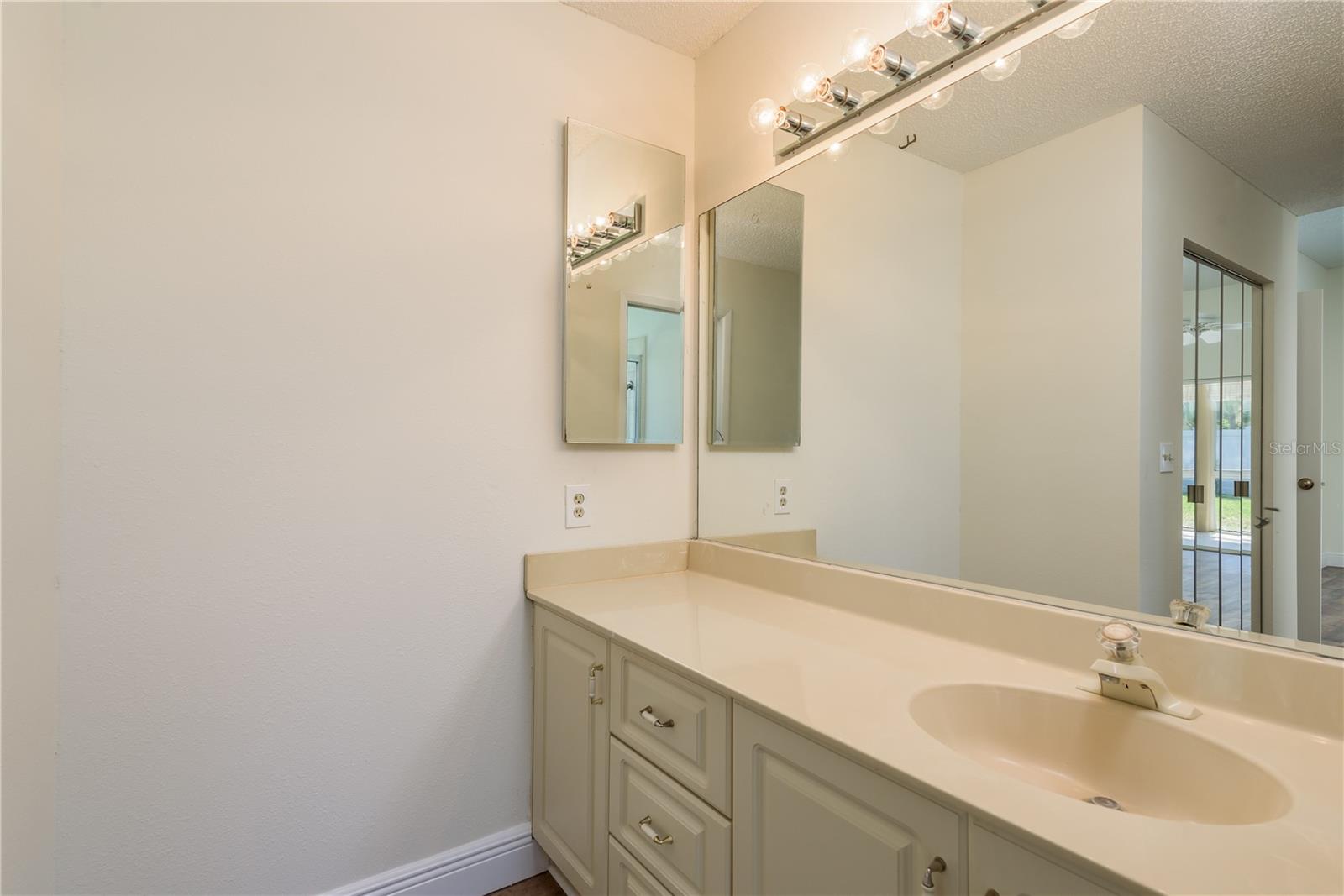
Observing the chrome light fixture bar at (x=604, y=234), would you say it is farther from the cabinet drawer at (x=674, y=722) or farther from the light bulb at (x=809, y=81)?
the cabinet drawer at (x=674, y=722)

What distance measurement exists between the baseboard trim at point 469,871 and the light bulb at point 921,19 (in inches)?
82.8

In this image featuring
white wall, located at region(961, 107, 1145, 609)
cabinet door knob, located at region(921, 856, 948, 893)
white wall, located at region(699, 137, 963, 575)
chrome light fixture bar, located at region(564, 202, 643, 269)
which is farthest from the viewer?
chrome light fixture bar, located at region(564, 202, 643, 269)

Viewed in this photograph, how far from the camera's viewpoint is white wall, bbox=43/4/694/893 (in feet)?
4.02

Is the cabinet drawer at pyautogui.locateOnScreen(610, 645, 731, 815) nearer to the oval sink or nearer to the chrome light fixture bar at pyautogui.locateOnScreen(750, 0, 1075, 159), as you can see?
the oval sink

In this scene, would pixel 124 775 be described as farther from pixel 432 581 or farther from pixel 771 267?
pixel 771 267

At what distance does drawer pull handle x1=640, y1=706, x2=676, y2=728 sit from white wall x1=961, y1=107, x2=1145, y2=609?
0.67m

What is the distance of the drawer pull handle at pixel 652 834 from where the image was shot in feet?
3.82

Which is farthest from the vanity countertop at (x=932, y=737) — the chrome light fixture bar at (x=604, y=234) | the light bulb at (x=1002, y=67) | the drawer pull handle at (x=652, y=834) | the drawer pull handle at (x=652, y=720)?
the light bulb at (x=1002, y=67)

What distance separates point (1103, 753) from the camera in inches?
36.8

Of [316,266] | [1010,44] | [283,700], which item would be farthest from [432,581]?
[1010,44]

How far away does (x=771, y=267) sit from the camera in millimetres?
1837

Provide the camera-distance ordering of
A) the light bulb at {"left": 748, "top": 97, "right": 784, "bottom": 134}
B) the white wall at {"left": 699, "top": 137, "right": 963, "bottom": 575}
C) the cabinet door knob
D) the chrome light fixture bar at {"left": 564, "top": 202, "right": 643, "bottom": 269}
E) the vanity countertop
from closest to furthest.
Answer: the vanity countertop
the cabinet door knob
the white wall at {"left": 699, "top": 137, "right": 963, "bottom": 575}
the light bulb at {"left": 748, "top": 97, "right": 784, "bottom": 134}
the chrome light fixture bar at {"left": 564, "top": 202, "right": 643, "bottom": 269}

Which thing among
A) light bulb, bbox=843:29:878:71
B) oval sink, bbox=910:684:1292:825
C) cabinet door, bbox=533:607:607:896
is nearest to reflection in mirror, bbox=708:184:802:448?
light bulb, bbox=843:29:878:71

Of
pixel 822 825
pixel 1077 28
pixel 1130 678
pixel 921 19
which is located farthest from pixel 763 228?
pixel 822 825
